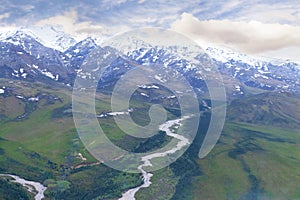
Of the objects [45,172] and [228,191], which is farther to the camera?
[45,172]

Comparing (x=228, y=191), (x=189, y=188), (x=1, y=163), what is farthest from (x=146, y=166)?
(x=1, y=163)

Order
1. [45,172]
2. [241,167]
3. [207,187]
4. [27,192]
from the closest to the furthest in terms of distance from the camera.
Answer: [27,192]
[207,187]
[45,172]
[241,167]

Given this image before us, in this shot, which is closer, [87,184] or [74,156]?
[87,184]

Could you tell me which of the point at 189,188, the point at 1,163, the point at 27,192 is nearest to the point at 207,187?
the point at 189,188

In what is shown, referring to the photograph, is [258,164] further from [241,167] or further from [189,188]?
[189,188]

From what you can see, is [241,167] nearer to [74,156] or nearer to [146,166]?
[146,166]

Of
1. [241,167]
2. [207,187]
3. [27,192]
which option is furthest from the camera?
[241,167]
